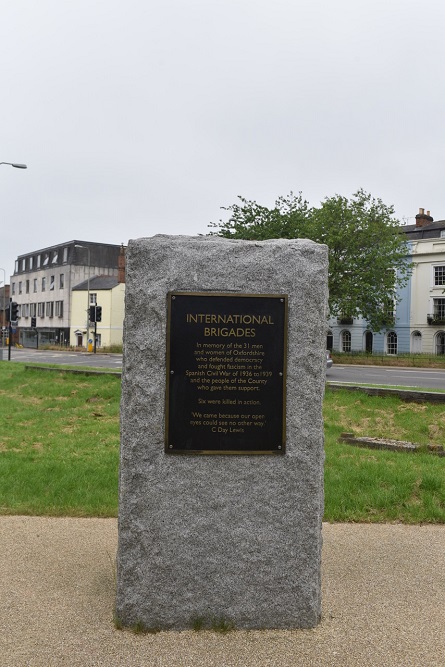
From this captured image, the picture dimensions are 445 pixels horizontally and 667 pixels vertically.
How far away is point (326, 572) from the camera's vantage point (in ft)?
16.1

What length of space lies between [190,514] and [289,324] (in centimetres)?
137

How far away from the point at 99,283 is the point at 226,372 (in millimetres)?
62454

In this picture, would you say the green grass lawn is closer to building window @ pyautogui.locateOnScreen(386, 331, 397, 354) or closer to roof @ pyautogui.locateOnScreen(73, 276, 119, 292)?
building window @ pyautogui.locateOnScreen(386, 331, 397, 354)

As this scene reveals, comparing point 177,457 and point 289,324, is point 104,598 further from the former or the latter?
point 289,324

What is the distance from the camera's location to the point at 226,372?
421cm

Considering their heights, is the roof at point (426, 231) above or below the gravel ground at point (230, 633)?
above

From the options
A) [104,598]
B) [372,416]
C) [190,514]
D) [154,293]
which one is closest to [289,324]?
[154,293]

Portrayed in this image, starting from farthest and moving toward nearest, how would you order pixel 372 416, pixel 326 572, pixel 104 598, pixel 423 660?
pixel 372 416
pixel 326 572
pixel 104 598
pixel 423 660

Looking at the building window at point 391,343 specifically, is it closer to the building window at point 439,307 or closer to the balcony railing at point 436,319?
the balcony railing at point 436,319

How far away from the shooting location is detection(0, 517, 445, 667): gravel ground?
3.61m

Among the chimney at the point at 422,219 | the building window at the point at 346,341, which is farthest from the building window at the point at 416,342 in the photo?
the chimney at the point at 422,219

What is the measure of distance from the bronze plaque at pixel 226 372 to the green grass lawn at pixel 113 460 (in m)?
2.56

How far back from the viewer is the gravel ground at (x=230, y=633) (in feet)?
11.9

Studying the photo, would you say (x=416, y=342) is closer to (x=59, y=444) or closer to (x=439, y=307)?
(x=439, y=307)
